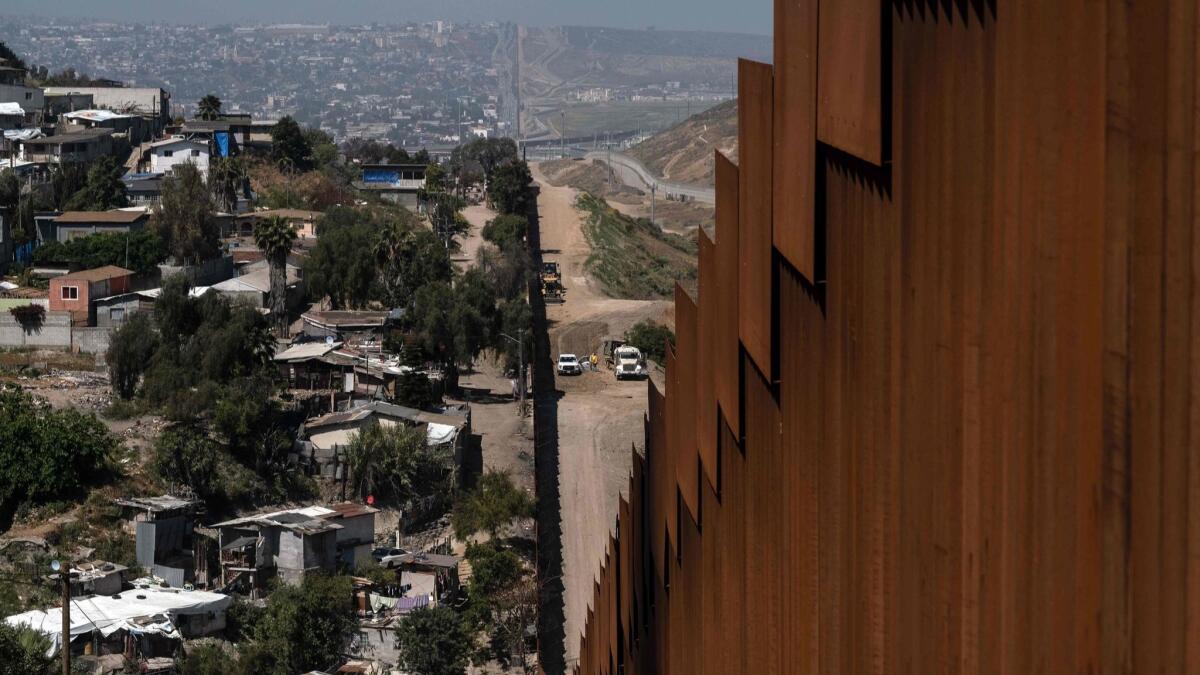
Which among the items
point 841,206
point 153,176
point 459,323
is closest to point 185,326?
point 459,323

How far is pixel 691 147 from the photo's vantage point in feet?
541

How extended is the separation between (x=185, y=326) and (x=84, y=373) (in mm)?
3048

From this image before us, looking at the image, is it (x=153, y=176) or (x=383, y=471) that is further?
(x=153, y=176)

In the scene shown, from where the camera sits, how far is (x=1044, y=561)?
3250mm

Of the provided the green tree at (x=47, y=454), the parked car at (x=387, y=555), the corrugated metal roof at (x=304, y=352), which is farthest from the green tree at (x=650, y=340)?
the green tree at (x=47, y=454)

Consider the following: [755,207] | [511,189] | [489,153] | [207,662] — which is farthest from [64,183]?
[755,207]

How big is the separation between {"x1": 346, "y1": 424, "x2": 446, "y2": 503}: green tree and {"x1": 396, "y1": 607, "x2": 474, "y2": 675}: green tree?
9.34m

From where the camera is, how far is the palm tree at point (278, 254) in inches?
1935

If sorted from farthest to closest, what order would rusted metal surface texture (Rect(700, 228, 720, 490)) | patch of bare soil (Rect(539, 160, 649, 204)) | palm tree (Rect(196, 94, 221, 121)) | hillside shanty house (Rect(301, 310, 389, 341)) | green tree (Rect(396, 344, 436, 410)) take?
patch of bare soil (Rect(539, 160, 649, 204)) → palm tree (Rect(196, 94, 221, 121)) → hillside shanty house (Rect(301, 310, 389, 341)) → green tree (Rect(396, 344, 436, 410)) → rusted metal surface texture (Rect(700, 228, 720, 490))

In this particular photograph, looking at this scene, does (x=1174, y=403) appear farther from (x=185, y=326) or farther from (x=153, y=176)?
(x=153, y=176)

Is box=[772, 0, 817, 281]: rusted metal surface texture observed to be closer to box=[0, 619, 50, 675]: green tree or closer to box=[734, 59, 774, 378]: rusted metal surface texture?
box=[734, 59, 774, 378]: rusted metal surface texture

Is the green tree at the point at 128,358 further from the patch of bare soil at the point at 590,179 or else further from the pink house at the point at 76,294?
the patch of bare soil at the point at 590,179

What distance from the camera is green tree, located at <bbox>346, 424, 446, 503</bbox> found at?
3622cm

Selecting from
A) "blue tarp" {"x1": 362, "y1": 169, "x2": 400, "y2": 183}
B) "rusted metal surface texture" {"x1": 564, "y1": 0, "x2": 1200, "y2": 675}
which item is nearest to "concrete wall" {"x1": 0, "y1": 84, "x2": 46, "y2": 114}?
"blue tarp" {"x1": 362, "y1": 169, "x2": 400, "y2": 183}
